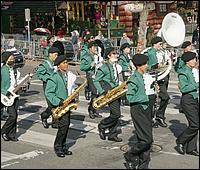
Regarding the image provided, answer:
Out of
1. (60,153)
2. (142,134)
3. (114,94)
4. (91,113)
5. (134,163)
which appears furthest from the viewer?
(91,113)

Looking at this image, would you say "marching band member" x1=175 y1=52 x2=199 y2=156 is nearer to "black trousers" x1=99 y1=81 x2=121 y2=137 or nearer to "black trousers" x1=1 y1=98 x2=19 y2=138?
"black trousers" x1=99 y1=81 x2=121 y2=137

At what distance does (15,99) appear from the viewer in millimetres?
9922

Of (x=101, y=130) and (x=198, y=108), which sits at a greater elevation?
(x=198, y=108)

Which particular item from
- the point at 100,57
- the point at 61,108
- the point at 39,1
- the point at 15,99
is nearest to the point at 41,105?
the point at 100,57

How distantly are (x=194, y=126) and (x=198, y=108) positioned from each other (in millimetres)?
338

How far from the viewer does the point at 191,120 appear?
8.70 metres

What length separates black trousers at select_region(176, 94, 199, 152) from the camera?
28.5 ft

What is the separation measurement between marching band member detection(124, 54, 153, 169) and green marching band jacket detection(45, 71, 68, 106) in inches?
53.6

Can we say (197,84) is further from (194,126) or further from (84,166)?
(84,166)

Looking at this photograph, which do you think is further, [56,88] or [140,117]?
[56,88]

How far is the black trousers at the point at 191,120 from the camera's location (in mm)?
8688

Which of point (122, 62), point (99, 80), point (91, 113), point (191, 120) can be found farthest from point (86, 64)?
point (191, 120)

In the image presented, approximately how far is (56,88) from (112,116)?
1.73 metres

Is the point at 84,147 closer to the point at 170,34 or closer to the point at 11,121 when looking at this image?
the point at 11,121
